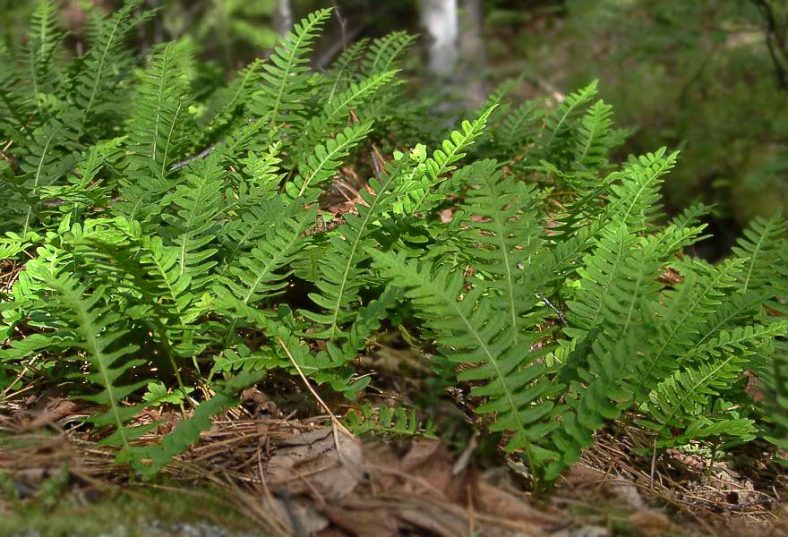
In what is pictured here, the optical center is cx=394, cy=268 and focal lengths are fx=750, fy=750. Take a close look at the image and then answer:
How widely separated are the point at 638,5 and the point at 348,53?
9.00 m

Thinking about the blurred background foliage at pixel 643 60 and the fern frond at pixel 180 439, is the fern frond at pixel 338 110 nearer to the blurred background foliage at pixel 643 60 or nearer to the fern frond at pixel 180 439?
the blurred background foliage at pixel 643 60

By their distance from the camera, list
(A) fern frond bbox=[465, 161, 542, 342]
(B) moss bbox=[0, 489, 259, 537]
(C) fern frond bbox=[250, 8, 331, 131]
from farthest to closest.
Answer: (C) fern frond bbox=[250, 8, 331, 131]
(A) fern frond bbox=[465, 161, 542, 342]
(B) moss bbox=[0, 489, 259, 537]

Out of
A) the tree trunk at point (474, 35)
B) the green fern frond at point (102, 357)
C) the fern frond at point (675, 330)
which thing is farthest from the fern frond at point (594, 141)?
the tree trunk at point (474, 35)

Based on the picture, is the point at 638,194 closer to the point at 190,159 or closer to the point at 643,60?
the point at 190,159

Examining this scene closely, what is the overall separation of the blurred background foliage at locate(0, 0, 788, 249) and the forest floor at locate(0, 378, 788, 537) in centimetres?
222

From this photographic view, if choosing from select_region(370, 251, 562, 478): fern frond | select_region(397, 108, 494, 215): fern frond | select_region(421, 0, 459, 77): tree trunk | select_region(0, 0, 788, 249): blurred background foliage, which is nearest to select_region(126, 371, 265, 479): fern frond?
select_region(370, 251, 562, 478): fern frond

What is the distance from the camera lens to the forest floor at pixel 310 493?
1.57 m

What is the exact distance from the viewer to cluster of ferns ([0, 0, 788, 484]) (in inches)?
74.1

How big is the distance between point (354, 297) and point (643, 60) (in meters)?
5.70

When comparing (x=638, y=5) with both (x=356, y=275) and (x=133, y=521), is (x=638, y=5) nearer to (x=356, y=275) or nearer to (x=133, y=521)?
(x=356, y=275)

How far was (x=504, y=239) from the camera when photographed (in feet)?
7.20

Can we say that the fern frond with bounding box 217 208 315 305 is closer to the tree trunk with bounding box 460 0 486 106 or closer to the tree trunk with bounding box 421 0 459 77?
the tree trunk with bounding box 421 0 459 77

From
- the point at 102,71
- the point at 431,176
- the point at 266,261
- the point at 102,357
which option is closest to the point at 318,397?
the point at 266,261

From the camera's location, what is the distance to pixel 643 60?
6.95 m
